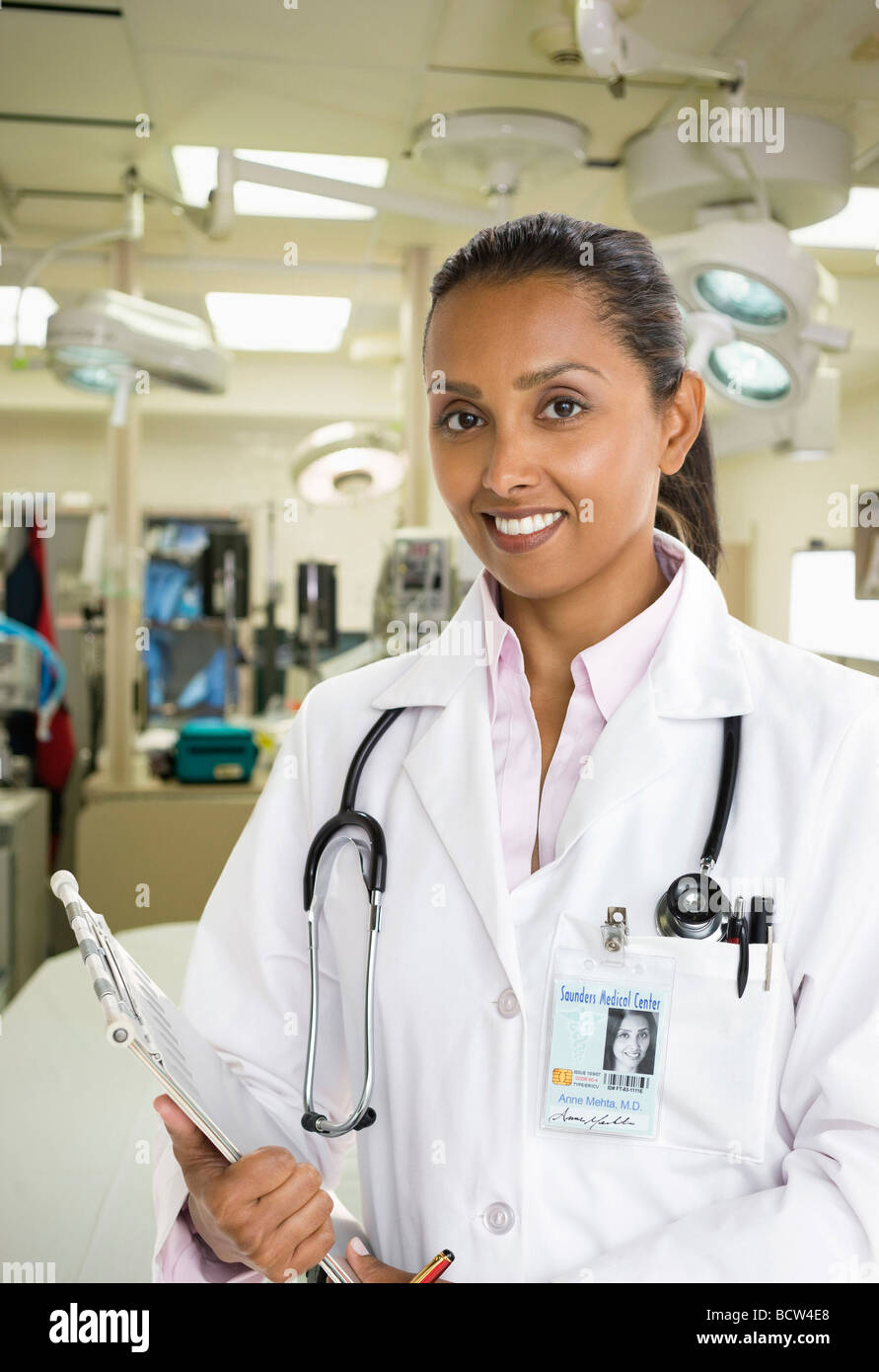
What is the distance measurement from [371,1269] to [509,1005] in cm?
27

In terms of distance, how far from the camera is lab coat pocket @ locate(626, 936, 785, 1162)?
94cm

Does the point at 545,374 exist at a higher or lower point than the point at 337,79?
lower

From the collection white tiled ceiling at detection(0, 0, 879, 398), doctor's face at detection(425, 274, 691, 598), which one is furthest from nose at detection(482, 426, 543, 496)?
white tiled ceiling at detection(0, 0, 879, 398)

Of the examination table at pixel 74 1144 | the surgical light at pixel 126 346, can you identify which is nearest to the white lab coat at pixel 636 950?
the examination table at pixel 74 1144

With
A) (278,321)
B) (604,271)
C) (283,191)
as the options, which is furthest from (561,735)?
(278,321)

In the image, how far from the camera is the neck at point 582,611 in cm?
113

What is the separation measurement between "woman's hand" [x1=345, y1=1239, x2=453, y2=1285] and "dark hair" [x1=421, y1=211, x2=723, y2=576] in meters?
0.81

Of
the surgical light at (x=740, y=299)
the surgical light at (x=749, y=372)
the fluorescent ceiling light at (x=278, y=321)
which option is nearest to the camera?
Result: the surgical light at (x=740, y=299)

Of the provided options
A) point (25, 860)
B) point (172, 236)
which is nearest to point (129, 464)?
point (172, 236)

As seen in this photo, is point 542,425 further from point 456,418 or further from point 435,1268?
point 435,1268

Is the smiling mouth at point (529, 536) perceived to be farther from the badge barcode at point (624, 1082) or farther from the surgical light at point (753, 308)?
the surgical light at point (753, 308)

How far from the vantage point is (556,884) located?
1014mm

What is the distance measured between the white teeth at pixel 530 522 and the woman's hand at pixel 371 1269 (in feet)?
2.13

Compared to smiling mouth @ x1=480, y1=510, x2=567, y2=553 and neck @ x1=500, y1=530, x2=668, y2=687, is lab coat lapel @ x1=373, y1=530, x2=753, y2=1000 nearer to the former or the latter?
neck @ x1=500, y1=530, x2=668, y2=687
